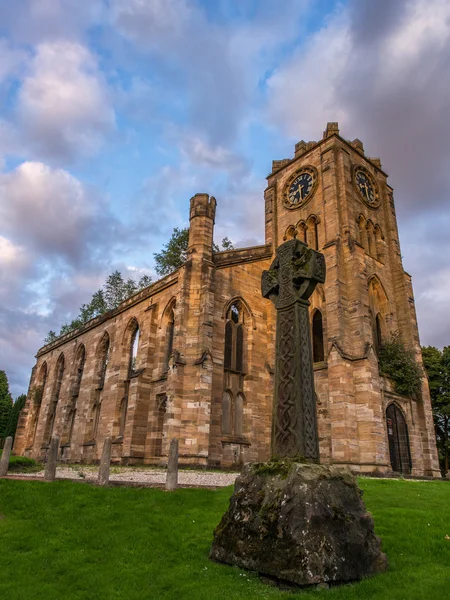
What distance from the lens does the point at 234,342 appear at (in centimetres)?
2288

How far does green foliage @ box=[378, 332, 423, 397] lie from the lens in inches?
886

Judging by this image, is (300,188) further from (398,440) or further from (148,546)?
(148,546)

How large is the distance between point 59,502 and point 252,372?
14349mm

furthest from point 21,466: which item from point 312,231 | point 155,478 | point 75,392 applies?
point 312,231

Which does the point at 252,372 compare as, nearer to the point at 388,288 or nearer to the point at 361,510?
the point at 388,288

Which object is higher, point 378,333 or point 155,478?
point 378,333

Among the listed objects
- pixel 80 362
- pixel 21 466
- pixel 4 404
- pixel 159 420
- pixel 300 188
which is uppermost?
pixel 300 188

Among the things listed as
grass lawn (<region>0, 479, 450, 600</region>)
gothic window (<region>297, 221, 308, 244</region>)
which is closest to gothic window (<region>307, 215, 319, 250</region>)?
gothic window (<region>297, 221, 308, 244</region>)

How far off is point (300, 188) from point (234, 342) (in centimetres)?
1203

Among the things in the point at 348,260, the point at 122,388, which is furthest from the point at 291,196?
the point at 122,388

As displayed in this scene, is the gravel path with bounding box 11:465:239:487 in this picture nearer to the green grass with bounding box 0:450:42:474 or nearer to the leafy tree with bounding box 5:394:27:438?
the green grass with bounding box 0:450:42:474

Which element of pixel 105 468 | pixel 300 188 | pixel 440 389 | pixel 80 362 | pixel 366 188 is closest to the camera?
pixel 105 468

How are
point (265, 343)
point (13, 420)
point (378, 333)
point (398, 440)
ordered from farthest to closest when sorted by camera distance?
point (13, 420), point (378, 333), point (265, 343), point (398, 440)

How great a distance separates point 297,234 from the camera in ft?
90.2
